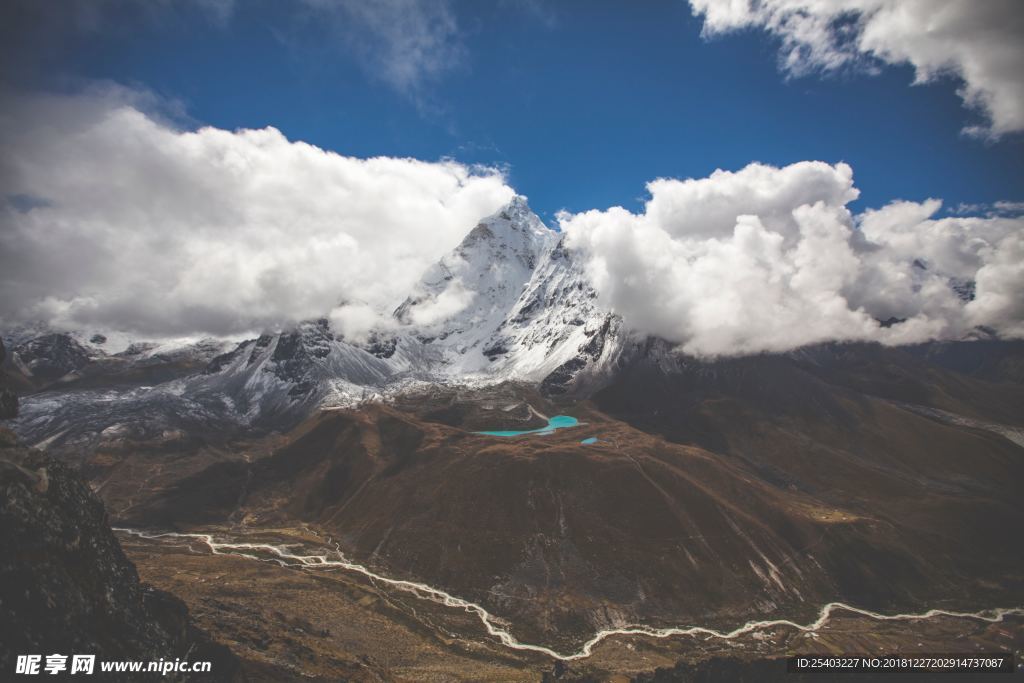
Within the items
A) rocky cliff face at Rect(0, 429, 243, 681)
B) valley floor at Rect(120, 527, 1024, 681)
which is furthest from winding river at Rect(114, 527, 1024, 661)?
rocky cliff face at Rect(0, 429, 243, 681)

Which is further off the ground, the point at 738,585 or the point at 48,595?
the point at 48,595

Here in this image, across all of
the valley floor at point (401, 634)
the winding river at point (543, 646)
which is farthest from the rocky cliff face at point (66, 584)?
the winding river at point (543, 646)

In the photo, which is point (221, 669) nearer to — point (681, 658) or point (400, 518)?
point (681, 658)

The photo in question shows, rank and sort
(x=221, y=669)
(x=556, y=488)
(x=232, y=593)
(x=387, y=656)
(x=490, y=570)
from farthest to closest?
(x=556, y=488)
(x=490, y=570)
(x=232, y=593)
(x=387, y=656)
(x=221, y=669)

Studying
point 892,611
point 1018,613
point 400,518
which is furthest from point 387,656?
point 1018,613

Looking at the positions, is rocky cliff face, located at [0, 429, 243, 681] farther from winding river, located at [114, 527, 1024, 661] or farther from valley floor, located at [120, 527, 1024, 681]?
winding river, located at [114, 527, 1024, 661]

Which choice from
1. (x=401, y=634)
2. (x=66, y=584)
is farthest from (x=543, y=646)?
(x=66, y=584)

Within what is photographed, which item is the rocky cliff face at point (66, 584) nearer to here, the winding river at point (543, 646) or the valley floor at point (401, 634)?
the valley floor at point (401, 634)
